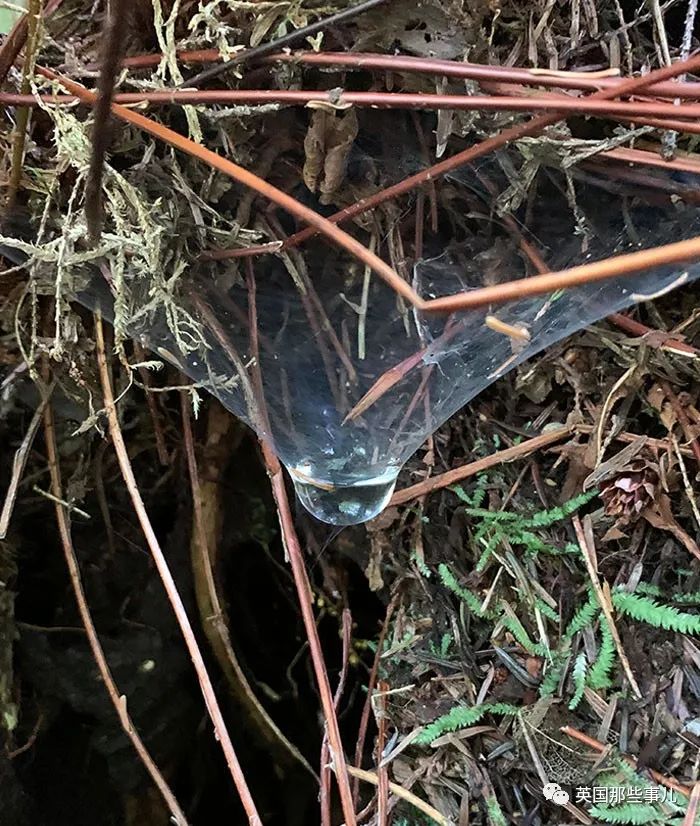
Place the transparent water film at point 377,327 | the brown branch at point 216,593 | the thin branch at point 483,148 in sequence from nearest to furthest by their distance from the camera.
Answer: the thin branch at point 483,148, the transparent water film at point 377,327, the brown branch at point 216,593

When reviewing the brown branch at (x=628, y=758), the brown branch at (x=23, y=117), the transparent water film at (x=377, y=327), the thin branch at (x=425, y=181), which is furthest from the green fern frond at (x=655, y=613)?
the brown branch at (x=23, y=117)

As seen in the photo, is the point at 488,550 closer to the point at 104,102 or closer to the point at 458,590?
the point at 458,590

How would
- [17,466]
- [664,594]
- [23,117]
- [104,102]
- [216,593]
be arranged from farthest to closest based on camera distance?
[216,593] < [17,466] < [664,594] < [23,117] < [104,102]

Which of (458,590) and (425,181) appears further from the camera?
(458,590)

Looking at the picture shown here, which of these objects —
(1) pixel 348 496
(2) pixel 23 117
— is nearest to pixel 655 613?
(1) pixel 348 496

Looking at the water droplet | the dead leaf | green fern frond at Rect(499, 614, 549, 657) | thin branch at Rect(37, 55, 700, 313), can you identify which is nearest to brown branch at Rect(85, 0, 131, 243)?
thin branch at Rect(37, 55, 700, 313)

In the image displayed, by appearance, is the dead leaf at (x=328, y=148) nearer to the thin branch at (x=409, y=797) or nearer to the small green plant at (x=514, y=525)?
the small green plant at (x=514, y=525)

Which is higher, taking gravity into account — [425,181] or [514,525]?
[425,181]
